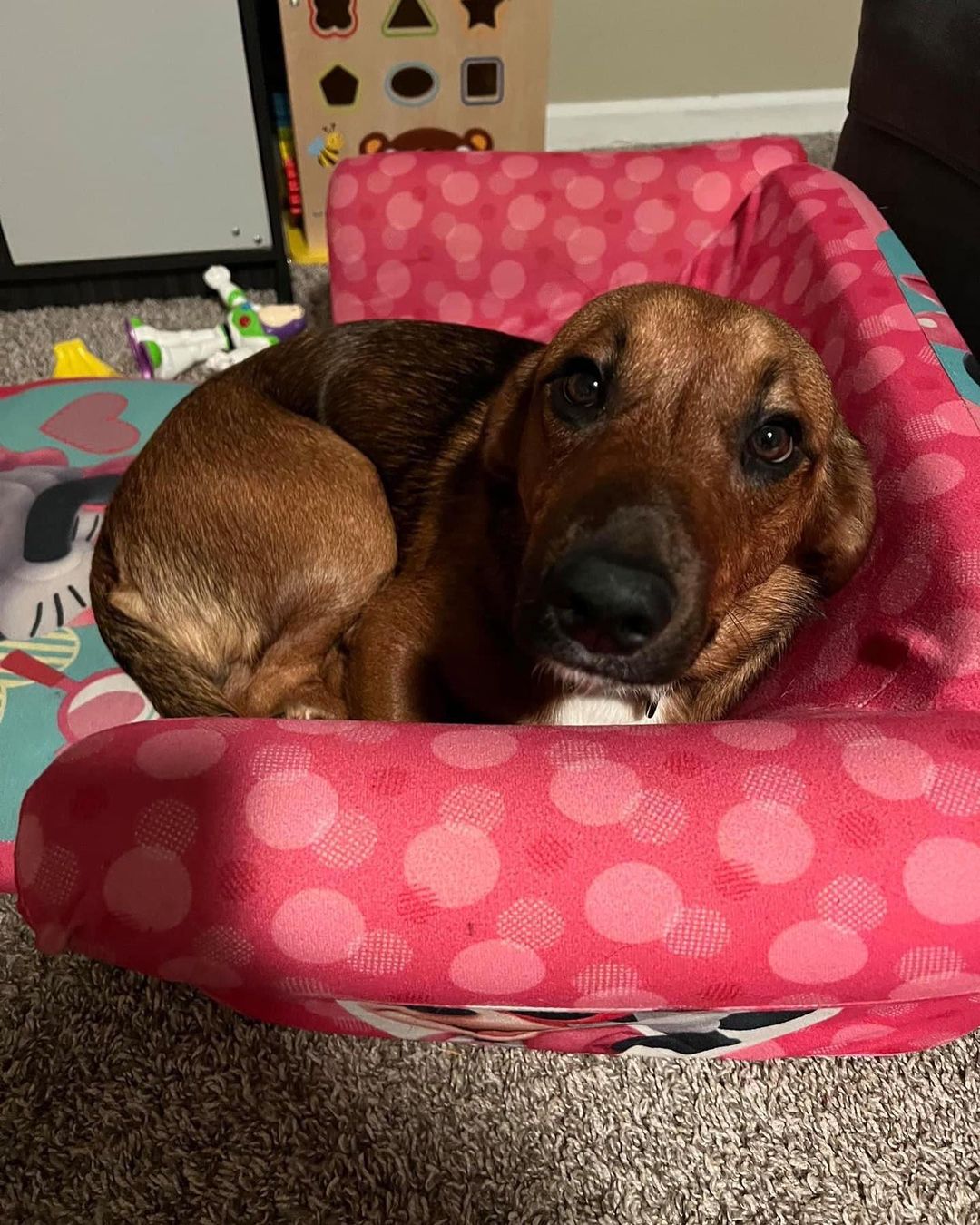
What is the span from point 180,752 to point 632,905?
46 centimetres

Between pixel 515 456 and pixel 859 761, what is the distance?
71cm

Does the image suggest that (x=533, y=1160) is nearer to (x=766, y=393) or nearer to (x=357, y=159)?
(x=766, y=393)

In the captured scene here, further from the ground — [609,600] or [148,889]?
[609,600]

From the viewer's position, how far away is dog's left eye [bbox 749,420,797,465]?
4.09 ft

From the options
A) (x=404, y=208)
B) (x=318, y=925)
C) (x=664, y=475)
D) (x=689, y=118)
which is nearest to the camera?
(x=318, y=925)

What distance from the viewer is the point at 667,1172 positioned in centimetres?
132

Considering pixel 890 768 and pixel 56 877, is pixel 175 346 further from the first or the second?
pixel 890 768

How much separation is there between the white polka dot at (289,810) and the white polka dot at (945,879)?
55 centimetres

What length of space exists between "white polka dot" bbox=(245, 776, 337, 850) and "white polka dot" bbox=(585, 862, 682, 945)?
0.26m

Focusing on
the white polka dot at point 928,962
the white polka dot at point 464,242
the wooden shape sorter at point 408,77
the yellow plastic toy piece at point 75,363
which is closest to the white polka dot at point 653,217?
the white polka dot at point 464,242

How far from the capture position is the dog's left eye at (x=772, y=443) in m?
1.25

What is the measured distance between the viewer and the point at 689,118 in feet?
12.2

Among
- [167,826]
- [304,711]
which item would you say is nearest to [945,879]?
[167,826]

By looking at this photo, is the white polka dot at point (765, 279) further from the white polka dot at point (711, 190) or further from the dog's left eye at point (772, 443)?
the dog's left eye at point (772, 443)
